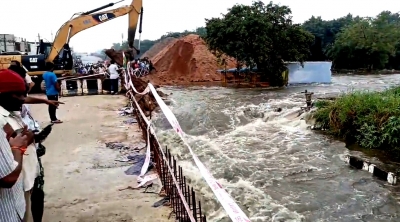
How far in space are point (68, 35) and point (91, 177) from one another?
14267 mm

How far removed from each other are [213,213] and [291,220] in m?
1.27

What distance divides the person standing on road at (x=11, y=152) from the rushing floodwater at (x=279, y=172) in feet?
10.5

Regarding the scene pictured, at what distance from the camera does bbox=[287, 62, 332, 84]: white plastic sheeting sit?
29703mm

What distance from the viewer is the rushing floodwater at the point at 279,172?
6.34m

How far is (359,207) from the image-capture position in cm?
658

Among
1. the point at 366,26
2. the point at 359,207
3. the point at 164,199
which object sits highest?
the point at 366,26

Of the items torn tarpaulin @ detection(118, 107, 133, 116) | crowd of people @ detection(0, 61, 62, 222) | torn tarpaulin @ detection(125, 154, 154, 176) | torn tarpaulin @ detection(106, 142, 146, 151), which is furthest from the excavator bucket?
crowd of people @ detection(0, 61, 62, 222)

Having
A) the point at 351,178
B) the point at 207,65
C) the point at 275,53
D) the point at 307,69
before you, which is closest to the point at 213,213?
the point at 351,178

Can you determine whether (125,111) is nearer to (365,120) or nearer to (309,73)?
(365,120)

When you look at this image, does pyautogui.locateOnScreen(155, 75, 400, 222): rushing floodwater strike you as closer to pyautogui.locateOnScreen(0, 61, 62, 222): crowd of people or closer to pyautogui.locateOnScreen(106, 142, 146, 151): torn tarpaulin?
pyautogui.locateOnScreen(106, 142, 146, 151): torn tarpaulin

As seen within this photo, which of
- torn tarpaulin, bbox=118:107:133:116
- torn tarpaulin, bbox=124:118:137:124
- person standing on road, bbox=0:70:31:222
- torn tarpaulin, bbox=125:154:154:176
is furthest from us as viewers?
torn tarpaulin, bbox=118:107:133:116

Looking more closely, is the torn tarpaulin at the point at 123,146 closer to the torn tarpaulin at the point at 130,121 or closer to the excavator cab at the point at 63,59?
the torn tarpaulin at the point at 130,121

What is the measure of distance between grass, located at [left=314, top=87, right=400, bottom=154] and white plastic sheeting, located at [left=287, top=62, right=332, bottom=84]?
17.3m

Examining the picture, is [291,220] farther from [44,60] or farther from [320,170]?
[44,60]
